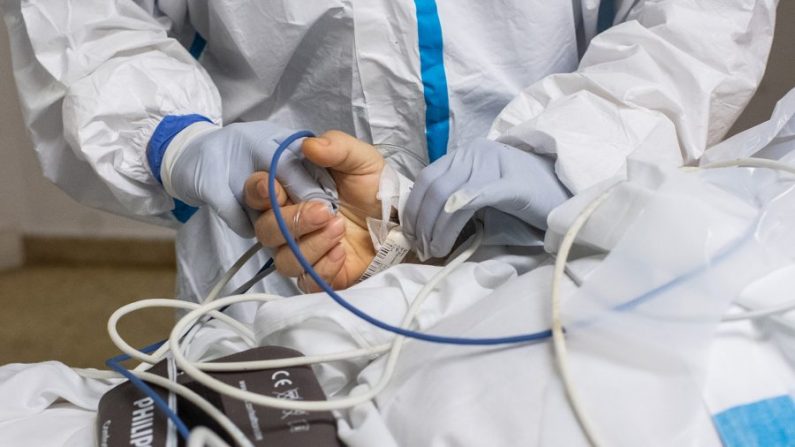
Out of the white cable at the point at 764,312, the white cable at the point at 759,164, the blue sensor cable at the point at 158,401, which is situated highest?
the white cable at the point at 759,164

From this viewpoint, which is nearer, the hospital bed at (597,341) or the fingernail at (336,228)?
the hospital bed at (597,341)

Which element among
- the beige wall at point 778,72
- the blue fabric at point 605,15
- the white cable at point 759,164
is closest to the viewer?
the white cable at point 759,164

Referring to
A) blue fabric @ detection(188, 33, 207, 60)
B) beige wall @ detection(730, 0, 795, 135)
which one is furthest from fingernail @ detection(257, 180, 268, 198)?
beige wall @ detection(730, 0, 795, 135)

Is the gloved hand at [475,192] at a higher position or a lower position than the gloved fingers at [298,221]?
higher

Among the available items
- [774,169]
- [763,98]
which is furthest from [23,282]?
[774,169]

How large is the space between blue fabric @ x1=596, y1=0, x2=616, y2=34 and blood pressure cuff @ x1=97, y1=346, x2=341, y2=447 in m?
0.59

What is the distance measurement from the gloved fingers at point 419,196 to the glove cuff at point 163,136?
0.29 meters

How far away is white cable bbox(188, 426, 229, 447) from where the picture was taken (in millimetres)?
432

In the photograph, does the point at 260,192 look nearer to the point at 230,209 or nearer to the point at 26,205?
the point at 230,209

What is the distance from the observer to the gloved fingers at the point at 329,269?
69 cm

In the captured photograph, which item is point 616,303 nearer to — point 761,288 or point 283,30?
point 761,288

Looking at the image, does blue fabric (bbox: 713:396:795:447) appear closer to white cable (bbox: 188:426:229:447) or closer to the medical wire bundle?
the medical wire bundle

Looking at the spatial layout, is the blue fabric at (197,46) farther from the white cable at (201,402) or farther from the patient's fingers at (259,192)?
the white cable at (201,402)

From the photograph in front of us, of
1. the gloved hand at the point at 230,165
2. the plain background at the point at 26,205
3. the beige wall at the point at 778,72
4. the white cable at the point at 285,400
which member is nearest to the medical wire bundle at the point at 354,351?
the white cable at the point at 285,400
